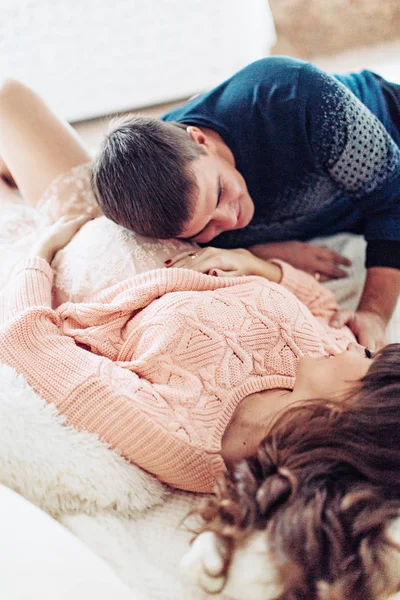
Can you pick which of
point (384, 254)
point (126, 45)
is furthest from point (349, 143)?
point (126, 45)

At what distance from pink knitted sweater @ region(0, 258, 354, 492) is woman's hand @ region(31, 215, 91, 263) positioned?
80mm

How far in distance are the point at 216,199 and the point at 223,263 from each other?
0.13 m

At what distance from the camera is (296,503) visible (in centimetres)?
62

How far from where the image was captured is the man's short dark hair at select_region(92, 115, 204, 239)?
1.00 metres

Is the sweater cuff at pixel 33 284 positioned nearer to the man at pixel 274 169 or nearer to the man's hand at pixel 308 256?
the man at pixel 274 169

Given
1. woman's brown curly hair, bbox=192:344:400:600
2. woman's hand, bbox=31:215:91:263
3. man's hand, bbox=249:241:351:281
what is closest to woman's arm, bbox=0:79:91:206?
woman's hand, bbox=31:215:91:263

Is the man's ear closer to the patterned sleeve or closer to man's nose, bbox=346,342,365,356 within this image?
the patterned sleeve

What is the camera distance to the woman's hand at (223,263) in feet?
3.55

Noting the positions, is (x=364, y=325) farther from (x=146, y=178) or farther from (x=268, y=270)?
(x=146, y=178)

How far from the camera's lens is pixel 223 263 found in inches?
43.9

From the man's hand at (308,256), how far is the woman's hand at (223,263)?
16cm

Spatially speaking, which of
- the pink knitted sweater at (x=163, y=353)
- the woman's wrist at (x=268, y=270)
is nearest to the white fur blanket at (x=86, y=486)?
the pink knitted sweater at (x=163, y=353)

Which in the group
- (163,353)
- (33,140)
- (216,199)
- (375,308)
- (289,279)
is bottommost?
(375,308)

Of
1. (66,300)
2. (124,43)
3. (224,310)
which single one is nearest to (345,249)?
(224,310)
